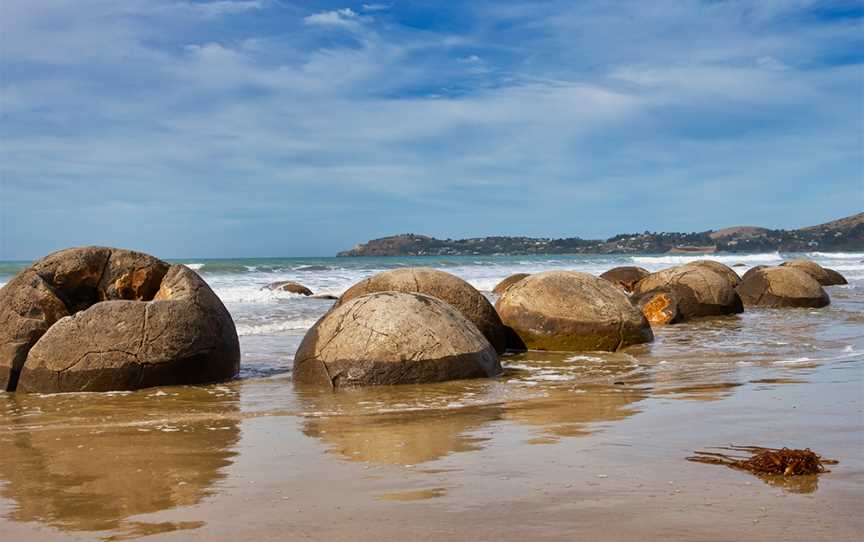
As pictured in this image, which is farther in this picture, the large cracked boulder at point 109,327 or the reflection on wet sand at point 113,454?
the large cracked boulder at point 109,327

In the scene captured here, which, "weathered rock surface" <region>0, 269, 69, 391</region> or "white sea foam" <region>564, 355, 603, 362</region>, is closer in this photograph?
"weathered rock surface" <region>0, 269, 69, 391</region>

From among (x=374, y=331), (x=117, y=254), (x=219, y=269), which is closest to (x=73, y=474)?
(x=374, y=331)

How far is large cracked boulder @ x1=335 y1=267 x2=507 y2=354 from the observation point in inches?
434

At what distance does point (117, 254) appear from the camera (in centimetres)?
975

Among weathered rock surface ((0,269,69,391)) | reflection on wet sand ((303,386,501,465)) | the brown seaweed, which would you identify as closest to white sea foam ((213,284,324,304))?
weathered rock surface ((0,269,69,391))

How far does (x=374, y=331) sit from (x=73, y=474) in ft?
12.6

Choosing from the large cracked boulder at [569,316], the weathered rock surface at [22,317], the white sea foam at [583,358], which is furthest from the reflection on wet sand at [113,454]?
the large cracked boulder at [569,316]

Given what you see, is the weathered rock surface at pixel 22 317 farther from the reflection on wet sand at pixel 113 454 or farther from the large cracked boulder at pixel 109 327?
the reflection on wet sand at pixel 113 454

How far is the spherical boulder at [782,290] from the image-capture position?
19.2 metres

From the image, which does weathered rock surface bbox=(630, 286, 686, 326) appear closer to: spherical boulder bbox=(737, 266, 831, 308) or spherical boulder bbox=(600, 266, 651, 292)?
spherical boulder bbox=(737, 266, 831, 308)

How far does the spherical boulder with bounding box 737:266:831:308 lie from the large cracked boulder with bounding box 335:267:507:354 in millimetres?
10409

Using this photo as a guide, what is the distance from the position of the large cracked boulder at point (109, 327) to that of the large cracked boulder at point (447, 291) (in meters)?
2.23

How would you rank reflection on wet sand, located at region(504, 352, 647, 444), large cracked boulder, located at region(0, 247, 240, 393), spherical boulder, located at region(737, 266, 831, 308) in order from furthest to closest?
spherical boulder, located at region(737, 266, 831, 308) → large cracked boulder, located at region(0, 247, 240, 393) → reflection on wet sand, located at region(504, 352, 647, 444)

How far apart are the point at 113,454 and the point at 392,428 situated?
1.87 metres
